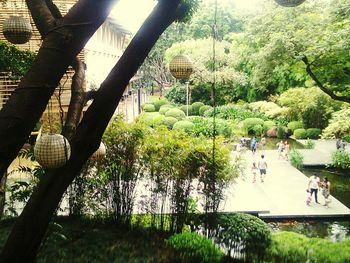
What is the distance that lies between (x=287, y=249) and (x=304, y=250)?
267 mm

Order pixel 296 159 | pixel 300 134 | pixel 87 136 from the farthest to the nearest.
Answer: pixel 300 134 → pixel 296 159 → pixel 87 136

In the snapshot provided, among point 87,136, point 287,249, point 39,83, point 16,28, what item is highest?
point 16,28

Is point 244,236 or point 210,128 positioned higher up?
point 210,128

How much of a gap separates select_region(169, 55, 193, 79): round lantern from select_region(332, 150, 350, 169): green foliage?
1179 cm

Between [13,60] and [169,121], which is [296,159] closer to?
[169,121]

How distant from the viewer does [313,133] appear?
22.0 m

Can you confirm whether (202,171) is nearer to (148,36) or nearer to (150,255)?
(150,255)

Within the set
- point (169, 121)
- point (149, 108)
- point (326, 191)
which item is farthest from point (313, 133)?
point (149, 108)

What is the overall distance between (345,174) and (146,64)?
2485cm

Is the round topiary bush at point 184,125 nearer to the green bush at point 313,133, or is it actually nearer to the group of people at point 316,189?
the green bush at point 313,133

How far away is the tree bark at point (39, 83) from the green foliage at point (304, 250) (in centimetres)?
500

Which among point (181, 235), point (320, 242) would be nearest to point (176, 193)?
point (181, 235)

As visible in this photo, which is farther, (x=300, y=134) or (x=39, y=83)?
(x=300, y=134)

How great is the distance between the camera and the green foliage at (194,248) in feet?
19.1
